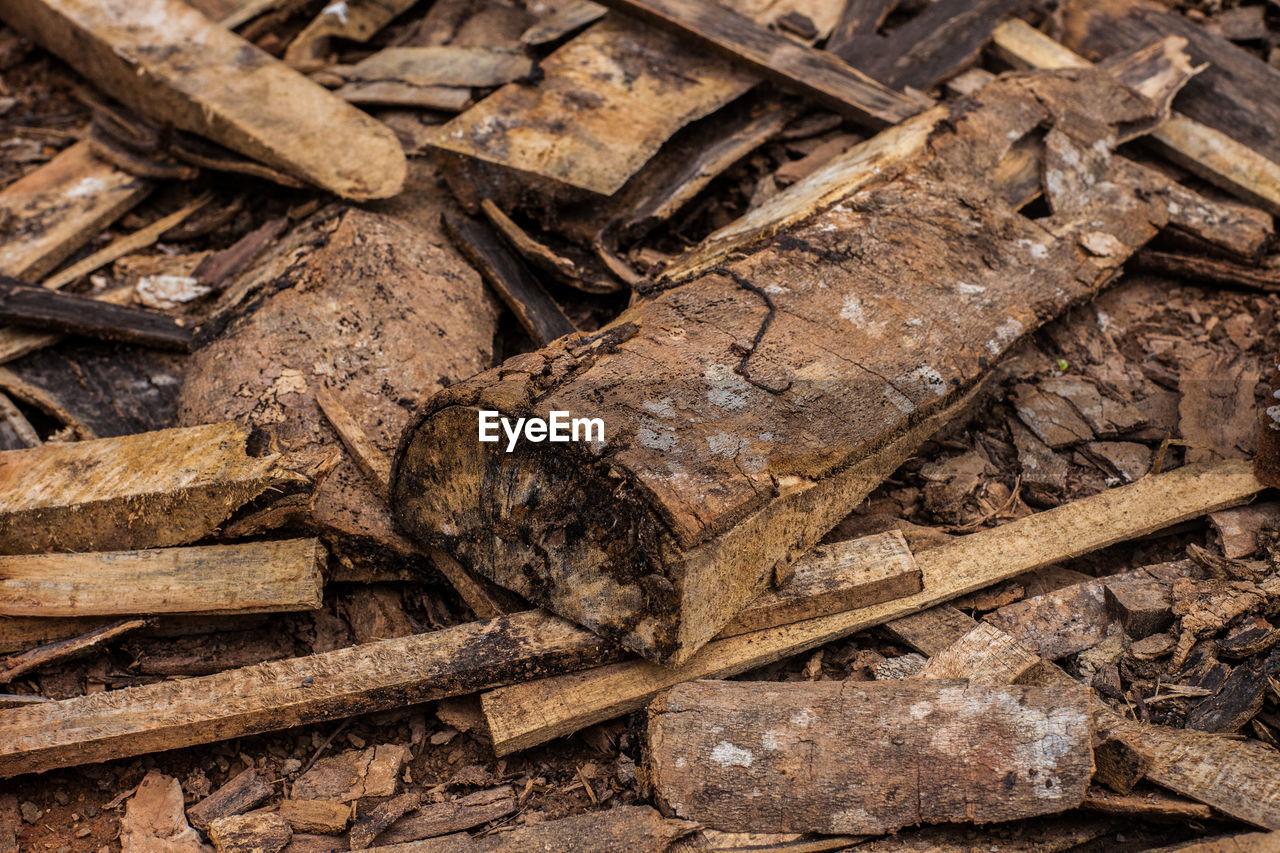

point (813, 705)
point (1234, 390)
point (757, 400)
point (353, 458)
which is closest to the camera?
point (813, 705)

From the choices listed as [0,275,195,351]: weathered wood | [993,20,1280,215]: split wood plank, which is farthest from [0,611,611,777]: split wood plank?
[993,20,1280,215]: split wood plank

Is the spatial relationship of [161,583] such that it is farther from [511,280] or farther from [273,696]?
[511,280]

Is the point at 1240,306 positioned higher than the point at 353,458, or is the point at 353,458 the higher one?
the point at 1240,306

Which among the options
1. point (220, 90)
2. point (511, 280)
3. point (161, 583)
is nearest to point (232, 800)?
point (161, 583)

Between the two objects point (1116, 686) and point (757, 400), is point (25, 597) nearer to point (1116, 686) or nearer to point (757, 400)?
point (757, 400)

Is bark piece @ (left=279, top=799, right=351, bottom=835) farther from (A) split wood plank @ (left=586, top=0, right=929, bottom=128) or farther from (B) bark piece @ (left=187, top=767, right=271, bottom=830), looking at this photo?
(A) split wood plank @ (left=586, top=0, right=929, bottom=128)

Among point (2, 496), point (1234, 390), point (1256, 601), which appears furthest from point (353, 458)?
point (1234, 390)
